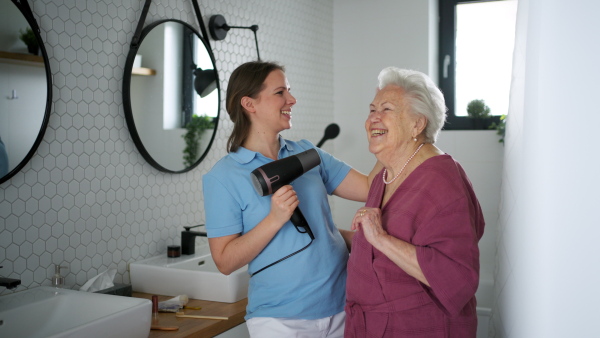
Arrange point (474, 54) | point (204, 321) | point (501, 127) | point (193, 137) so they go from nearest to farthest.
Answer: point (204, 321)
point (193, 137)
point (501, 127)
point (474, 54)

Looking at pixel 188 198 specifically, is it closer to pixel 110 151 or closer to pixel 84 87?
pixel 110 151

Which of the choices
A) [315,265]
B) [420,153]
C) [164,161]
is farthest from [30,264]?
[420,153]

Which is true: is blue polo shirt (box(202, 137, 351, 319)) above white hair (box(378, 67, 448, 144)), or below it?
below

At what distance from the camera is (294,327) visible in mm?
1717

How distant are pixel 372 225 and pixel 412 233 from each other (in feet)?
0.36

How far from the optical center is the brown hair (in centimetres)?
188

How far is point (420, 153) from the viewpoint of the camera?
1655mm

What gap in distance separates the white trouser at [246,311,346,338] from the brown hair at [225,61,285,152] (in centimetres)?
54

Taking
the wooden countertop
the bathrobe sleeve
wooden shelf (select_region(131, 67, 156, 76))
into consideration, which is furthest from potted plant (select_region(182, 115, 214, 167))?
the bathrobe sleeve

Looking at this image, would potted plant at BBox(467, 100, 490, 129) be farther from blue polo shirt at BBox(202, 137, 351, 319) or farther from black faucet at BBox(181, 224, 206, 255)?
blue polo shirt at BBox(202, 137, 351, 319)

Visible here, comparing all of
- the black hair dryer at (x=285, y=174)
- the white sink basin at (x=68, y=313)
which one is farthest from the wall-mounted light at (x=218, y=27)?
the white sink basin at (x=68, y=313)

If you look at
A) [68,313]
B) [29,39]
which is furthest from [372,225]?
[29,39]

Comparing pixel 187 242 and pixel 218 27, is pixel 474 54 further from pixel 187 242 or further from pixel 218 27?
pixel 187 242

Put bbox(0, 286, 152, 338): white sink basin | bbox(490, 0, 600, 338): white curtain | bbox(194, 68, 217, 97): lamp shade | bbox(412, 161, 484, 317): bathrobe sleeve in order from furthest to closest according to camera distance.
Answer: bbox(194, 68, 217, 97): lamp shade, bbox(0, 286, 152, 338): white sink basin, bbox(412, 161, 484, 317): bathrobe sleeve, bbox(490, 0, 600, 338): white curtain
